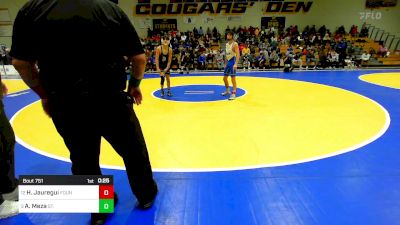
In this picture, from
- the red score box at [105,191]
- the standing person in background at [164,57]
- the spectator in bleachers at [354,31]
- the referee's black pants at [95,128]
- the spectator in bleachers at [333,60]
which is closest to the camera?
the red score box at [105,191]

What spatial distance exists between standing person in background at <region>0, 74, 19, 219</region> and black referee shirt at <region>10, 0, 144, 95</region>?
1011mm

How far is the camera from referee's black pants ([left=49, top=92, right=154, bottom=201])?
243 cm

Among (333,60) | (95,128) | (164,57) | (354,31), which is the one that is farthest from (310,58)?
(95,128)

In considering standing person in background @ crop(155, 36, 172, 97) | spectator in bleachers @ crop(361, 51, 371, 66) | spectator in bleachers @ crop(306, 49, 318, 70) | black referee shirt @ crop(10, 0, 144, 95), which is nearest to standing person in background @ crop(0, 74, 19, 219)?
black referee shirt @ crop(10, 0, 144, 95)

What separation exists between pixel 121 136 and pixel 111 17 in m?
1.05

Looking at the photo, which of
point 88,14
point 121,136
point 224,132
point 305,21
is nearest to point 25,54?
Answer: point 88,14

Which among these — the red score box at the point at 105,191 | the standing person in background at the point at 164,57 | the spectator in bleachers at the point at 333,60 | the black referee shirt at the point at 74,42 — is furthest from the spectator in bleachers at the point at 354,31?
the red score box at the point at 105,191

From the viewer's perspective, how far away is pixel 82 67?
2305 millimetres

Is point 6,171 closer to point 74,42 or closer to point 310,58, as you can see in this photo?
point 74,42

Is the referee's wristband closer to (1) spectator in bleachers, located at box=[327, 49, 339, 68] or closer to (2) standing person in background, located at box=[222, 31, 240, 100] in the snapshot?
(2) standing person in background, located at box=[222, 31, 240, 100]

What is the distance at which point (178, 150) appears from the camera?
4715mm

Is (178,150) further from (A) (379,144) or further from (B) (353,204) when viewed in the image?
(A) (379,144)

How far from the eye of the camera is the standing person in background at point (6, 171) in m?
3.01

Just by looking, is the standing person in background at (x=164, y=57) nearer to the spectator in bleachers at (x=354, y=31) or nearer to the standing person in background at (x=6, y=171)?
the standing person in background at (x=6, y=171)
